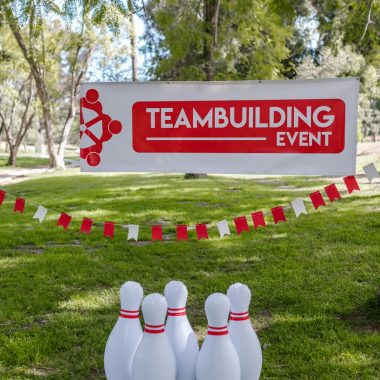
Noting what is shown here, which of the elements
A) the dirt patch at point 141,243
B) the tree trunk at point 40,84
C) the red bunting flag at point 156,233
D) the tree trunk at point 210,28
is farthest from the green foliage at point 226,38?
the red bunting flag at point 156,233

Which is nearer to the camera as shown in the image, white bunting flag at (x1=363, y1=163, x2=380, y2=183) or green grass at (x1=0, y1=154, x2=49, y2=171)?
white bunting flag at (x1=363, y1=163, x2=380, y2=183)

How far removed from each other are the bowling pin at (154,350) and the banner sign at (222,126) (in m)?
1.06

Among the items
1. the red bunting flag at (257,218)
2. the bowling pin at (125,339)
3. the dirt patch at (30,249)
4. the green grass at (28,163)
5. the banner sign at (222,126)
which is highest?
the banner sign at (222,126)

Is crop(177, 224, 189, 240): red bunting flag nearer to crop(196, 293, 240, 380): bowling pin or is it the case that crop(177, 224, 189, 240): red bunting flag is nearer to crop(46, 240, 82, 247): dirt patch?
crop(196, 293, 240, 380): bowling pin

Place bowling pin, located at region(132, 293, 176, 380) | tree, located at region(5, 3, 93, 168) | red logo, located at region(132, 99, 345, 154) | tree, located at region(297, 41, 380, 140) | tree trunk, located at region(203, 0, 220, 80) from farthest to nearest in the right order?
1. tree, located at region(297, 41, 380, 140)
2. tree, located at region(5, 3, 93, 168)
3. tree trunk, located at region(203, 0, 220, 80)
4. red logo, located at region(132, 99, 345, 154)
5. bowling pin, located at region(132, 293, 176, 380)

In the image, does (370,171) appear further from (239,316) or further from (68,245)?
(68,245)

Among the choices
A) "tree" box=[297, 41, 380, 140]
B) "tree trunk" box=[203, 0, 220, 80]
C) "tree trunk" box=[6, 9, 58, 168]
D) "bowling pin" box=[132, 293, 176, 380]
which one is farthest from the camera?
"tree" box=[297, 41, 380, 140]

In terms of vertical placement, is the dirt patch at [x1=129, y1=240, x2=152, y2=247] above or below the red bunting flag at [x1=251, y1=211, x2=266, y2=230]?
below

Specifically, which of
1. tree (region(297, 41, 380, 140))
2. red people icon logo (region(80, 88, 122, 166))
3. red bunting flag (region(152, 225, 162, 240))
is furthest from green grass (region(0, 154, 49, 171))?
red people icon logo (region(80, 88, 122, 166))

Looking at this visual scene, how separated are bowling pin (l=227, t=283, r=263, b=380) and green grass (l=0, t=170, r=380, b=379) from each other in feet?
2.65

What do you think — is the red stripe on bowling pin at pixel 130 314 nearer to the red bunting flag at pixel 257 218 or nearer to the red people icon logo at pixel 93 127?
the red people icon logo at pixel 93 127

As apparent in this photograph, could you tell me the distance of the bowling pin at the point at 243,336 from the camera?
2.69m

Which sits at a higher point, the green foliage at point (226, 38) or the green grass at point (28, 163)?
the green foliage at point (226, 38)

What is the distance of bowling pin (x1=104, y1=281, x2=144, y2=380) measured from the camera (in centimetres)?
268
